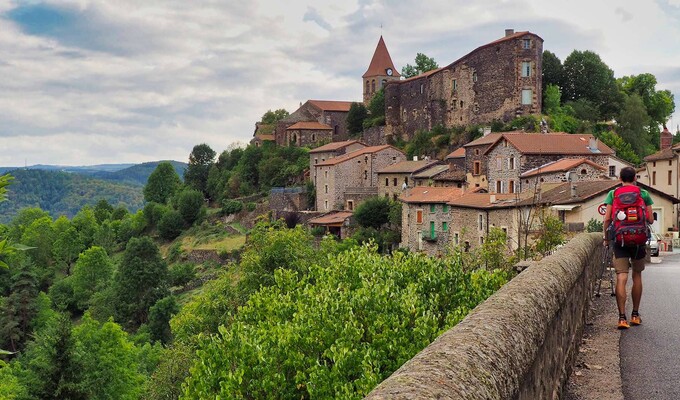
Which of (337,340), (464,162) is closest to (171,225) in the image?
(464,162)

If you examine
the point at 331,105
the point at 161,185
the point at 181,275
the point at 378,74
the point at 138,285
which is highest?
the point at 378,74

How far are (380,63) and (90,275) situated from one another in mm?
48993

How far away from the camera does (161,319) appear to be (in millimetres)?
62188

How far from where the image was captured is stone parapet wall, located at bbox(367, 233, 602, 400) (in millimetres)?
3457

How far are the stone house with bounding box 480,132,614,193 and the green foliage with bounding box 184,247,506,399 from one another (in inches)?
1365

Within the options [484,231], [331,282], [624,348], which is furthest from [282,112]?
[624,348]

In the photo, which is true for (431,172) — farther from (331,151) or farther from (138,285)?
(138,285)

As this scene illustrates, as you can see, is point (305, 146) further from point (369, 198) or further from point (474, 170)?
point (474, 170)

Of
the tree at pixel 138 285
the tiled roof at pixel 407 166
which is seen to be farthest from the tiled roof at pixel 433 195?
the tree at pixel 138 285

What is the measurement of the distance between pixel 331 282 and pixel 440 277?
2.75 metres

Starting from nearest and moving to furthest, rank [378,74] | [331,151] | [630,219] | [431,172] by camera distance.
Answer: [630,219] → [431,172] → [331,151] → [378,74]

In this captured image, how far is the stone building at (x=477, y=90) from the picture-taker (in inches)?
2680

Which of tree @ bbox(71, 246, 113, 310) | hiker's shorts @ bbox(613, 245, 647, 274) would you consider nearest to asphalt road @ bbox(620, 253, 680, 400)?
hiker's shorts @ bbox(613, 245, 647, 274)

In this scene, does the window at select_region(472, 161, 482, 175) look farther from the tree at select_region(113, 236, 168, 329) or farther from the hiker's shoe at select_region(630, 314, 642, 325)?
the hiker's shoe at select_region(630, 314, 642, 325)
